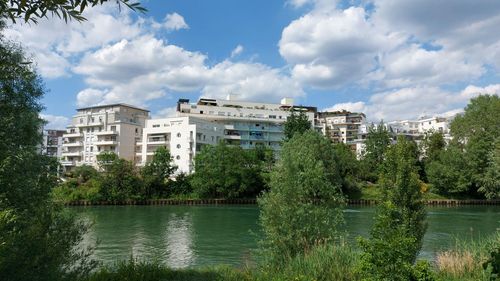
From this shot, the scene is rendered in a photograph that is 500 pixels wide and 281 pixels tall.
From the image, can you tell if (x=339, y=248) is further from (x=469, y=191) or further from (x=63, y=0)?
(x=469, y=191)

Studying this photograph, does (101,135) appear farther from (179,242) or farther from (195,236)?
(179,242)

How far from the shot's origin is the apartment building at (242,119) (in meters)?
118

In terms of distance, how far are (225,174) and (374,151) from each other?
115ft

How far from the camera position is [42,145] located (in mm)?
16562

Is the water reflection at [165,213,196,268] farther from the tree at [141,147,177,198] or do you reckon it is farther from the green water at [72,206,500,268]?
the tree at [141,147,177,198]

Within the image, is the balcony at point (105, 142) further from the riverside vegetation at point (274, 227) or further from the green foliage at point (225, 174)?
the riverside vegetation at point (274, 227)

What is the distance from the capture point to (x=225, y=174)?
8188cm

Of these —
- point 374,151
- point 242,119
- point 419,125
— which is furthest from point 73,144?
point 419,125

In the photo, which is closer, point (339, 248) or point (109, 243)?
point (339, 248)

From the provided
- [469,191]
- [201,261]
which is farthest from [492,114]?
[201,261]

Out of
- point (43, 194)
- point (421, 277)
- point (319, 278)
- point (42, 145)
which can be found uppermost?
point (42, 145)

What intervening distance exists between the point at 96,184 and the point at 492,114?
70.6 metres

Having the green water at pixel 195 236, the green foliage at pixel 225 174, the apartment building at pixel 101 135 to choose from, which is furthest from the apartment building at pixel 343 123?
the green water at pixel 195 236

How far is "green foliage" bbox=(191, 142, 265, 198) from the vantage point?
81.4m
